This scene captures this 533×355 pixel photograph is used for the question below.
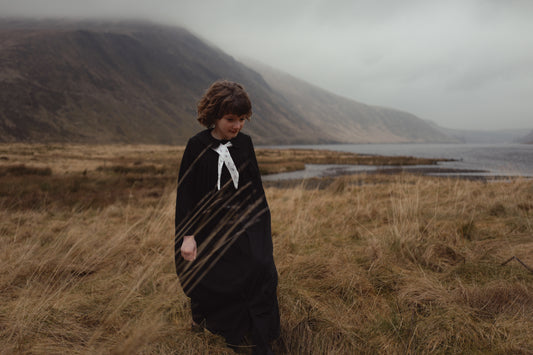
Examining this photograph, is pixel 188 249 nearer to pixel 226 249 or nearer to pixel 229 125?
pixel 226 249

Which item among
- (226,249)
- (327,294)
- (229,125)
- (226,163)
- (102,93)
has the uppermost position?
(102,93)

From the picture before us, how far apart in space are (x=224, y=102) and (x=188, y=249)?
3.29ft

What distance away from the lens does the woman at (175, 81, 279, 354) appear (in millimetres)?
1833

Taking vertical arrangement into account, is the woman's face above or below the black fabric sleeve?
above

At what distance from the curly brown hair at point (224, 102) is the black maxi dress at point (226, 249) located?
0.19 metres

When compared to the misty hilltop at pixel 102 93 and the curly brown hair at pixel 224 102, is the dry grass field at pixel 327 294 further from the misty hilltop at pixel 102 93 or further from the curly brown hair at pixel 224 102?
the misty hilltop at pixel 102 93

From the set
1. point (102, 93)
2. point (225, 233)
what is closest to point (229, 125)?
point (225, 233)

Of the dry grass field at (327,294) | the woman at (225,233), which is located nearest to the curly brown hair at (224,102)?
the woman at (225,233)

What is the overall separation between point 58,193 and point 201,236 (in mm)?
11154

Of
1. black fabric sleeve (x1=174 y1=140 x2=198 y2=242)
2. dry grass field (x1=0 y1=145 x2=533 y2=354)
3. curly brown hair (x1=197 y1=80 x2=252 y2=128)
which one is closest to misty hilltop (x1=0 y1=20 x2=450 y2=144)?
dry grass field (x1=0 y1=145 x2=533 y2=354)

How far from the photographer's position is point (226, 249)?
6.11ft

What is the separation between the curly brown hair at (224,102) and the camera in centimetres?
179

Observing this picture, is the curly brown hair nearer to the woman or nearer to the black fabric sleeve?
the woman

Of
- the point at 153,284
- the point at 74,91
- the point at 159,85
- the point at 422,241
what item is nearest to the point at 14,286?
the point at 153,284
